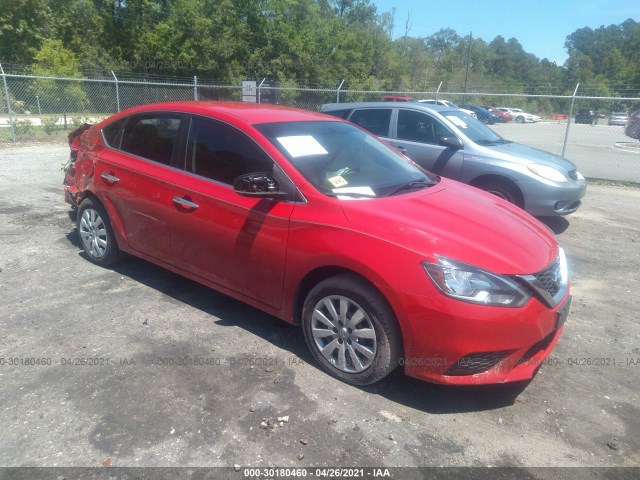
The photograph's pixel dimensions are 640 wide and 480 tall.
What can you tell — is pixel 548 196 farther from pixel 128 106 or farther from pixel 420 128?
pixel 128 106

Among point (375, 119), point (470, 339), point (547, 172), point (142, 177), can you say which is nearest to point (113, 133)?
point (142, 177)

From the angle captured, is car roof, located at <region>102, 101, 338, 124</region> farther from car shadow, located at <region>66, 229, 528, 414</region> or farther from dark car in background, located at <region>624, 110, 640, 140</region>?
dark car in background, located at <region>624, 110, 640, 140</region>

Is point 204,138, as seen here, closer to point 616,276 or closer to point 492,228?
point 492,228

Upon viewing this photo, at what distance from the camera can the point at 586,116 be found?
31.5m

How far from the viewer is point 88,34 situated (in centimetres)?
3522

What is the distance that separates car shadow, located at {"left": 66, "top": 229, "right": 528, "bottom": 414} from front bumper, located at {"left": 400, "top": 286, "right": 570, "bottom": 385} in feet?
0.89

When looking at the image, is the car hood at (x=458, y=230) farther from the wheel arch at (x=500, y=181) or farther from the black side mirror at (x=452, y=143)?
the black side mirror at (x=452, y=143)

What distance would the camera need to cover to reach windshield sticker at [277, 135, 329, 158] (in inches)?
143

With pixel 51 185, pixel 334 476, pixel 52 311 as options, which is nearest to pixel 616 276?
pixel 334 476

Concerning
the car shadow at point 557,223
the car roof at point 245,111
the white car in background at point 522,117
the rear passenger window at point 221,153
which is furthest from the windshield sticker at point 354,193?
the white car in background at point 522,117

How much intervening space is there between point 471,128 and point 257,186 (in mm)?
5091

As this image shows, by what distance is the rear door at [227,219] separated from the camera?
346cm

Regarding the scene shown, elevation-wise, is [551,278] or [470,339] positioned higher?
[551,278]

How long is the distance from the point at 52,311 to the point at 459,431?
3271 millimetres
